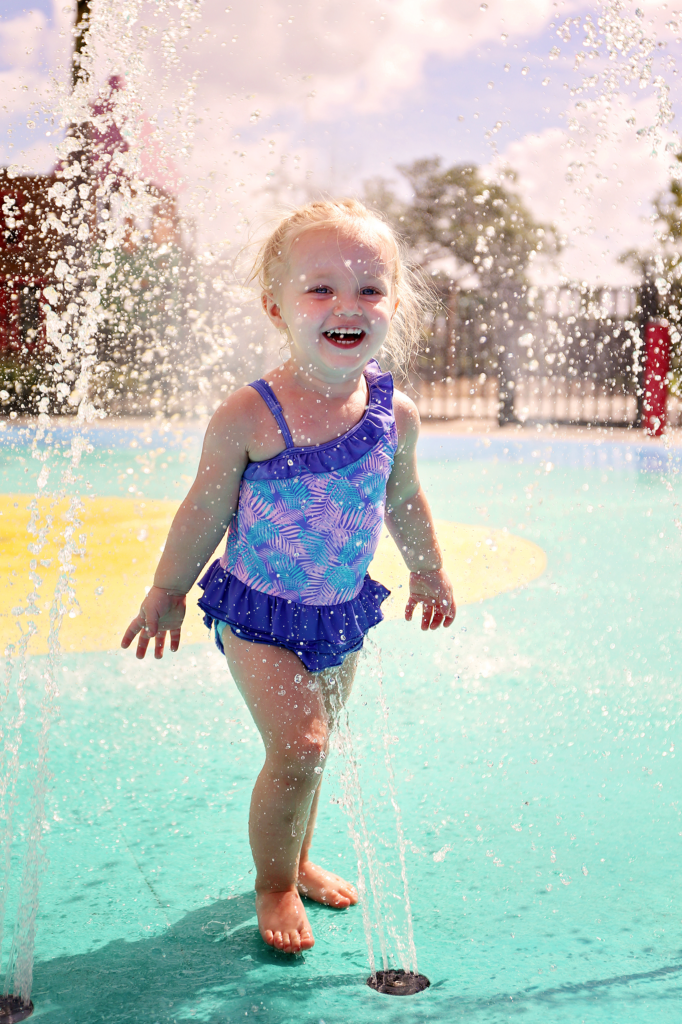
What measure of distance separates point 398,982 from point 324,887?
341 mm

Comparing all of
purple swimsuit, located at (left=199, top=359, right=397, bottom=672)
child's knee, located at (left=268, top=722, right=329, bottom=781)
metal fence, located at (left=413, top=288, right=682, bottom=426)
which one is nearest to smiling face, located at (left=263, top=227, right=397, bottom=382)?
purple swimsuit, located at (left=199, top=359, right=397, bottom=672)

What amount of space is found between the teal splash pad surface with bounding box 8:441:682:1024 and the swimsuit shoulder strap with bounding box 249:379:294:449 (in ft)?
2.38

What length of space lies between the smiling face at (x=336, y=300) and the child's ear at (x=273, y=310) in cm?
8

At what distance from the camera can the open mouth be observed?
69.7 inches

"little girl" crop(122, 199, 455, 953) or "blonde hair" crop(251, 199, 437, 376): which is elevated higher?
"blonde hair" crop(251, 199, 437, 376)

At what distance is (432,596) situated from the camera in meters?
2.11

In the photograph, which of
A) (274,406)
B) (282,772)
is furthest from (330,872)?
(274,406)

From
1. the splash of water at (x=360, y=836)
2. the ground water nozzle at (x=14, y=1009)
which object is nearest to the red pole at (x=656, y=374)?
the splash of water at (x=360, y=836)

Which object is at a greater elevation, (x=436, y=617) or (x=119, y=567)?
(x=436, y=617)

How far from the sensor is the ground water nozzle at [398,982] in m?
1.49

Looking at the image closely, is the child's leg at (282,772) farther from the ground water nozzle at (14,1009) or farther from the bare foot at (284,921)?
the ground water nozzle at (14,1009)

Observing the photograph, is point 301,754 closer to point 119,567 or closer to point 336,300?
point 336,300

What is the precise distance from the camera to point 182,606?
6.01 ft

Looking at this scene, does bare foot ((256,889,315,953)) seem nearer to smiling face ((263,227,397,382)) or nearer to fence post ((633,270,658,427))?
smiling face ((263,227,397,382))
